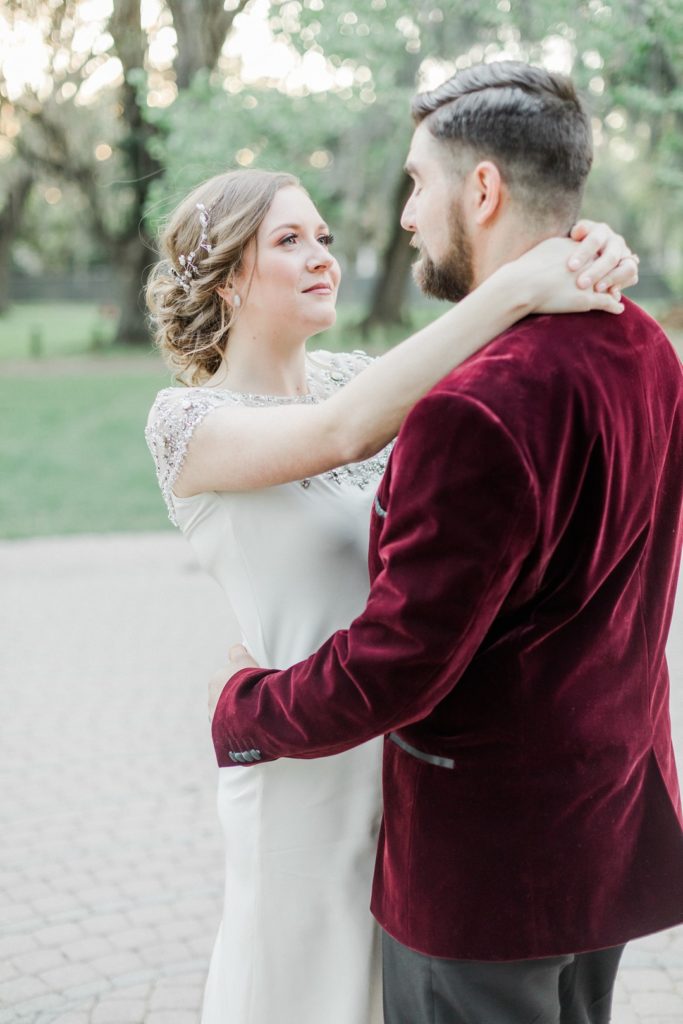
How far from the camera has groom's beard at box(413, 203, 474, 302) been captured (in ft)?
5.60

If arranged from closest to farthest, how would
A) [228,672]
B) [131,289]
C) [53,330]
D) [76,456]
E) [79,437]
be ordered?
[228,672], [76,456], [79,437], [131,289], [53,330]

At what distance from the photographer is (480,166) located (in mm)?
1627

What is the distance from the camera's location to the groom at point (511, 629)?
1527 millimetres

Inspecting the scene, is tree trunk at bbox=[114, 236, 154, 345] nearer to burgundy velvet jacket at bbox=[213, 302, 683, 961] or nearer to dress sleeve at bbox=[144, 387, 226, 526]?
dress sleeve at bbox=[144, 387, 226, 526]

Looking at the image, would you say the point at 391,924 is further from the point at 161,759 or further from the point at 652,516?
the point at 161,759

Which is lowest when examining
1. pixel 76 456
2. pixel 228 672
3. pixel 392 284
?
pixel 76 456

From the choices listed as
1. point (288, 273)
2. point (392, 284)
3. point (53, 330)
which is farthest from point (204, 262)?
point (53, 330)

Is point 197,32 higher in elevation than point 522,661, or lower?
higher

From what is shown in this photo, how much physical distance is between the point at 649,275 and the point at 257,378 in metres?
38.1

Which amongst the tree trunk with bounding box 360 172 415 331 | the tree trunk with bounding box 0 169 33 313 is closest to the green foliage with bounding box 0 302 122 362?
the tree trunk with bounding box 0 169 33 313

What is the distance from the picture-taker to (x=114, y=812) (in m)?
4.87

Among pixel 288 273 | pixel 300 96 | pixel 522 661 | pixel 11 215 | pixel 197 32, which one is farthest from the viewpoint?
pixel 11 215

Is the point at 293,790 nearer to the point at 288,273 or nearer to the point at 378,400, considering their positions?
the point at 378,400

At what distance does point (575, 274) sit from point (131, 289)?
24237mm
